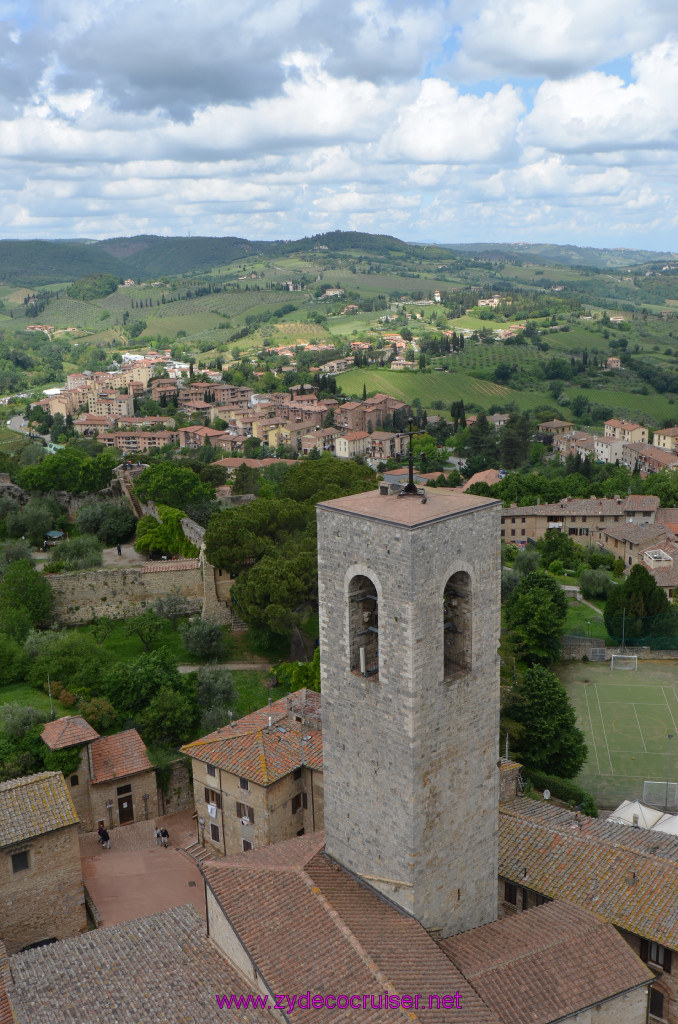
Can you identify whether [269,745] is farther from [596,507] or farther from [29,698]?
[596,507]

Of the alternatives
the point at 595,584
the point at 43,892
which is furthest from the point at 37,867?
the point at 595,584

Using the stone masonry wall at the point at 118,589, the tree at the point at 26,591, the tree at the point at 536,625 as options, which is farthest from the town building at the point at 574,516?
the tree at the point at 26,591

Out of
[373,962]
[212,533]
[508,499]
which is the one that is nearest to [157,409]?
[508,499]

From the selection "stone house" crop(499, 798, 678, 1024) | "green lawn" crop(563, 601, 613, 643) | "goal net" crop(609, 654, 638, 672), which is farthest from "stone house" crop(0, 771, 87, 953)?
"goal net" crop(609, 654, 638, 672)

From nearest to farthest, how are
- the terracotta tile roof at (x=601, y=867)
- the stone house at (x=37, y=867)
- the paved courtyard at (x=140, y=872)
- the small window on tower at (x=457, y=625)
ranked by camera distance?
the small window on tower at (x=457, y=625) → the terracotta tile roof at (x=601, y=867) → the stone house at (x=37, y=867) → the paved courtyard at (x=140, y=872)

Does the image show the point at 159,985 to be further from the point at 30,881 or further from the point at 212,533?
the point at 212,533

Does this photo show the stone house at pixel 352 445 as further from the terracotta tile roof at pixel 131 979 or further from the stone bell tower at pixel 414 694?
the terracotta tile roof at pixel 131 979

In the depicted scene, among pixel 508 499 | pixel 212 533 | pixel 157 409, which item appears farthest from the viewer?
pixel 157 409
